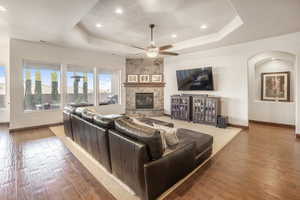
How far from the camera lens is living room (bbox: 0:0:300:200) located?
7.04ft

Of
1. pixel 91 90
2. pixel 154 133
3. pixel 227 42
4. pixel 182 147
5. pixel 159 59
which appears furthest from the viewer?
pixel 159 59

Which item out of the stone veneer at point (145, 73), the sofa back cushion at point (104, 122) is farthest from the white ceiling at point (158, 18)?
the sofa back cushion at point (104, 122)

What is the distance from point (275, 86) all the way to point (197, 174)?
18.2ft

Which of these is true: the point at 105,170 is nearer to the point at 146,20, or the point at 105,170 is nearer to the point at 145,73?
the point at 146,20

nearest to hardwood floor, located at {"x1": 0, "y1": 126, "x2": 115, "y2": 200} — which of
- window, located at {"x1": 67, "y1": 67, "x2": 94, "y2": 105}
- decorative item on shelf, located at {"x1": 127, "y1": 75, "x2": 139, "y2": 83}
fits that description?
window, located at {"x1": 67, "y1": 67, "x2": 94, "y2": 105}

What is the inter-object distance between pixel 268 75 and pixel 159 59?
4.80 m

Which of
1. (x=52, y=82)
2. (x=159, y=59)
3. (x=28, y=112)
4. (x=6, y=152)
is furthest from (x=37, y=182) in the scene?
(x=159, y=59)

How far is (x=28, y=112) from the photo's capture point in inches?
210

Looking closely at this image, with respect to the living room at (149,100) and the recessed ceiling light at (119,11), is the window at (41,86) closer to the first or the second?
the living room at (149,100)

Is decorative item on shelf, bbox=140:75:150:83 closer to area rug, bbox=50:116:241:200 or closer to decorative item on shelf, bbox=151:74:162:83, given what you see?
decorative item on shelf, bbox=151:74:162:83

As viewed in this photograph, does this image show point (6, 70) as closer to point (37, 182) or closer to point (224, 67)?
point (37, 182)

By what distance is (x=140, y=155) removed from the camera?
175 centimetres

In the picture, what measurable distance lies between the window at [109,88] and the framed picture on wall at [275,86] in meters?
6.59

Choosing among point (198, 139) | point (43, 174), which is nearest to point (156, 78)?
point (198, 139)
